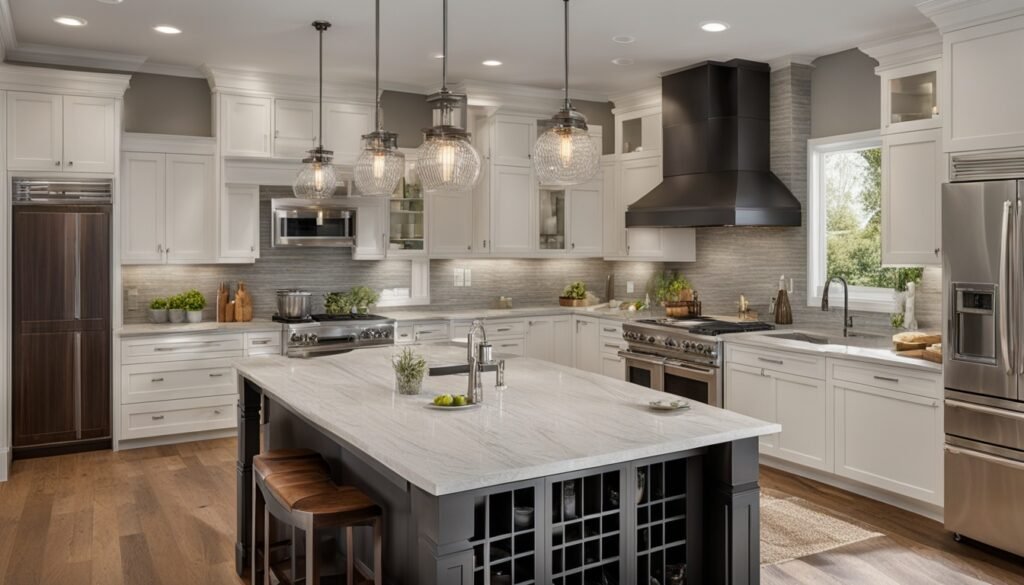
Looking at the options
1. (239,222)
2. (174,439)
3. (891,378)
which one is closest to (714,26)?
(891,378)

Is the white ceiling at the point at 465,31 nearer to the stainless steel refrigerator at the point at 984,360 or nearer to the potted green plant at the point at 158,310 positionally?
the stainless steel refrigerator at the point at 984,360

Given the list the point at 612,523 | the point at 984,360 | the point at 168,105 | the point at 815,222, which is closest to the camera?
the point at 612,523

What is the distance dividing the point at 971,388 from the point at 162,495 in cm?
466

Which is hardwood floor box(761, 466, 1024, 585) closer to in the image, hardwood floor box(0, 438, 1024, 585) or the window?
hardwood floor box(0, 438, 1024, 585)

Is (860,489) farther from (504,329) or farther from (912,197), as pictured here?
(504,329)

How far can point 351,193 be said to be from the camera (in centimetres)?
691

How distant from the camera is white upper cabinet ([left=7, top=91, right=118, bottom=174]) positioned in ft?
18.5

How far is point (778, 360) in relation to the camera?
5.33m

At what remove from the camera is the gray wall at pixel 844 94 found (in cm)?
566

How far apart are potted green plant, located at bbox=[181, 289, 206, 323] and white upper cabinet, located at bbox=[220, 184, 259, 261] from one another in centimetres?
38

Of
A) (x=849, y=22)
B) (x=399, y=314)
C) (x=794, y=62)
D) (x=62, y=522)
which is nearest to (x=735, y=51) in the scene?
(x=794, y=62)

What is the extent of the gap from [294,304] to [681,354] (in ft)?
10.2

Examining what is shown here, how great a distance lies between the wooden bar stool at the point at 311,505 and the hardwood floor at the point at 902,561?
1934 millimetres

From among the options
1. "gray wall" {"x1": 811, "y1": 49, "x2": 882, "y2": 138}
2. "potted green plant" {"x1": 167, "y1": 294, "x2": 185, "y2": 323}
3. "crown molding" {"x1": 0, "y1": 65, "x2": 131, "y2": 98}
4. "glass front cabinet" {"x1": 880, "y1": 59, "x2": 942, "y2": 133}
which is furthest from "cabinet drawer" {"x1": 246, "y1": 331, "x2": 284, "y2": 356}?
"glass front cabinet" {"x1": 880, "y1": 59, "x2": 942, "y2": 133}
